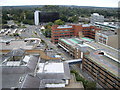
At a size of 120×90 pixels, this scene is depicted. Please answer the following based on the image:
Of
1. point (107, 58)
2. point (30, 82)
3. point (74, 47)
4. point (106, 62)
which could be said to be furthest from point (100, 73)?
point (30, 82)

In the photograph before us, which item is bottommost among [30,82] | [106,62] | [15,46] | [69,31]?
[106,62]

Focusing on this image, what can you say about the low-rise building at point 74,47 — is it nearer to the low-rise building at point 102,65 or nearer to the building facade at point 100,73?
the low-rise building at point 102,65

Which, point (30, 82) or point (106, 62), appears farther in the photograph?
point (106, 62)

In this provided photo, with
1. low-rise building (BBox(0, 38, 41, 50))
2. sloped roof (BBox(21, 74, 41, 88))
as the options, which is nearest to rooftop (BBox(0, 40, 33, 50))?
low-rise building (BBox(0, 38, 41, 50))

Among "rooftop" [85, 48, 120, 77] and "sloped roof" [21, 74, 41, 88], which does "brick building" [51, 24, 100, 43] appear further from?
"sloped roof" [21, 74, 41, 88]

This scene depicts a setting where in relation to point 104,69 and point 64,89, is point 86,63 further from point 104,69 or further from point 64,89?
point 64,89

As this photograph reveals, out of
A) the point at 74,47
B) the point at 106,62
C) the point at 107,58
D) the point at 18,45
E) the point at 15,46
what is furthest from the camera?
the point at 74,47

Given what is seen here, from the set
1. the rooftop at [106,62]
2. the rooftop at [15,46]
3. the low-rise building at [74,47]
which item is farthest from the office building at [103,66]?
the rooftop at [15,46]

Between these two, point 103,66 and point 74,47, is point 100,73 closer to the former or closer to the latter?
point 103,66

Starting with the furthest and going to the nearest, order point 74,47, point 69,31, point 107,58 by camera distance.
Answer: point 69,31, point 74,47, point 107,58

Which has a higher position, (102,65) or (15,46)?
(15,46)
